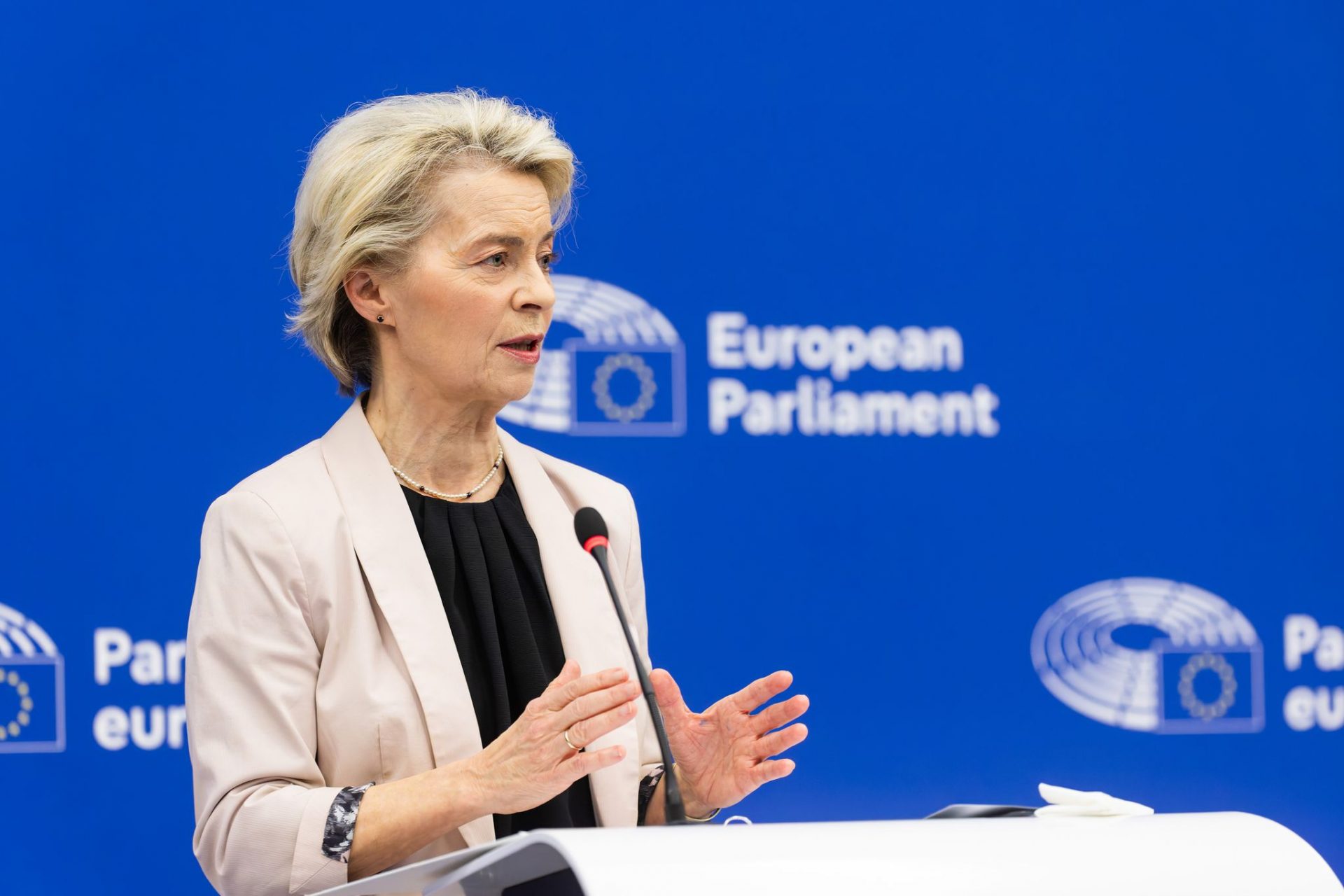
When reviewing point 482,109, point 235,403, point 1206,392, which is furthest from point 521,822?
point 1206,392

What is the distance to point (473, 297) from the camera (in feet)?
6.14

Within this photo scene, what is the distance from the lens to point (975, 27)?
9.93ft

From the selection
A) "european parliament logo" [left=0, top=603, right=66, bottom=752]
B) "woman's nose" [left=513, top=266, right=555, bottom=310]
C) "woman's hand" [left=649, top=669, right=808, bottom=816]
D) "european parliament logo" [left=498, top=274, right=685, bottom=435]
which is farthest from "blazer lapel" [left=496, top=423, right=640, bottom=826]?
"european parliament logo" [left=0, top=603, right=66, bottom=752]

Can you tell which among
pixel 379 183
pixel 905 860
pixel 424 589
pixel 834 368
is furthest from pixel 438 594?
pixel 834 368

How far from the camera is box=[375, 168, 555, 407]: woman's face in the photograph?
1.87 m

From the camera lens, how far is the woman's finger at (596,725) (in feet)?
4.66

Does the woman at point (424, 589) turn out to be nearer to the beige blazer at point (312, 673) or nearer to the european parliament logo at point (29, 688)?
the beige blazer at point (312, 673)

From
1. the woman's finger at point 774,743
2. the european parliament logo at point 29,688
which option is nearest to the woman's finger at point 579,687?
the woman's finger at point 774,743

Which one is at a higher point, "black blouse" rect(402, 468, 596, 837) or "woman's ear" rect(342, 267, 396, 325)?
"woman's ear" rect(342, 267, 396, 325)

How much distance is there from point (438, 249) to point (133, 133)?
1127 millimetres

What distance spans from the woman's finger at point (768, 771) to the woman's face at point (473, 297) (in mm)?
574

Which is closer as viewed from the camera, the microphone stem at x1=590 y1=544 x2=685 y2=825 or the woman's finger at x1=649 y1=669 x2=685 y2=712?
the microphone stem at x1=590 y1=544 x2=685 y2=825

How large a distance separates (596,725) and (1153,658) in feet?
6.39

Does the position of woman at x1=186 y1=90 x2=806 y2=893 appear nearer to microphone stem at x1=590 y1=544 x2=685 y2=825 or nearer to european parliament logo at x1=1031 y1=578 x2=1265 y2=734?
microphone stem at x1=590 y1=544 x2=685 y2=825
